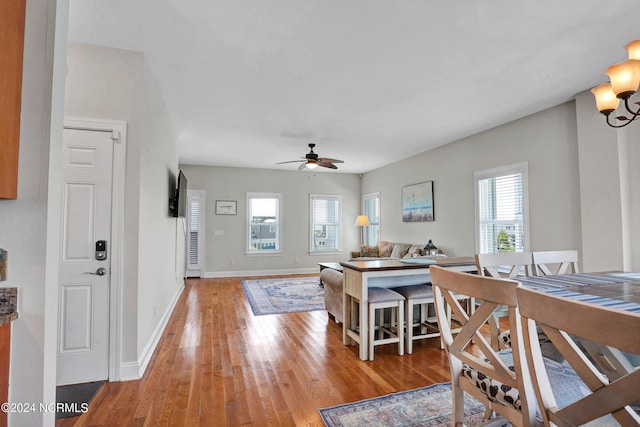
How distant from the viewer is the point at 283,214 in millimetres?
7836

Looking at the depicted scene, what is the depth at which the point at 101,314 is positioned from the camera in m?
2.37

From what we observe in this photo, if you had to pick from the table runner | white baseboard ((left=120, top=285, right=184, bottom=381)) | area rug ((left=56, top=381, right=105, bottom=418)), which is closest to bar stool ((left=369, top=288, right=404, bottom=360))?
the table runner

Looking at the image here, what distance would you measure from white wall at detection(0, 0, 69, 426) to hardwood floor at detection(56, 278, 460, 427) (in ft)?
3.05

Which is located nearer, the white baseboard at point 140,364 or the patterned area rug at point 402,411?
the patterned area rug at point 402,411

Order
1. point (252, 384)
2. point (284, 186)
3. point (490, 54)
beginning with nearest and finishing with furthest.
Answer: point (252, 384) < point (490, 54) < point (284, 186)

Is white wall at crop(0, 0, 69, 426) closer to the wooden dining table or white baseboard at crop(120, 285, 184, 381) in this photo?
white baseboard at crop(120, 285, 184, 381)

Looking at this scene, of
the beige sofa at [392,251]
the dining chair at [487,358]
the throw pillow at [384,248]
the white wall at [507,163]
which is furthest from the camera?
the throw pillow at [384,248]

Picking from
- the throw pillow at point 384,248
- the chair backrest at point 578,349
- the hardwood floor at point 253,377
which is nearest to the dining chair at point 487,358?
the chair backrest at point 578,349

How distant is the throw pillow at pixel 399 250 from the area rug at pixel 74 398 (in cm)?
509

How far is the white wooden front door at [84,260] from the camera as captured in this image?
2.31 metres

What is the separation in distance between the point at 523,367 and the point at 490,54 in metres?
2.51

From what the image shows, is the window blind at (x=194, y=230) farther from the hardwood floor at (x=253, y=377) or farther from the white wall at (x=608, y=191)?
the white wall at (x=608, y=191)

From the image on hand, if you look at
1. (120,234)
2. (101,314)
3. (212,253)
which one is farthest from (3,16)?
(212,253)

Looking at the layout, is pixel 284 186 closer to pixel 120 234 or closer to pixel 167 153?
pixel 167 153
